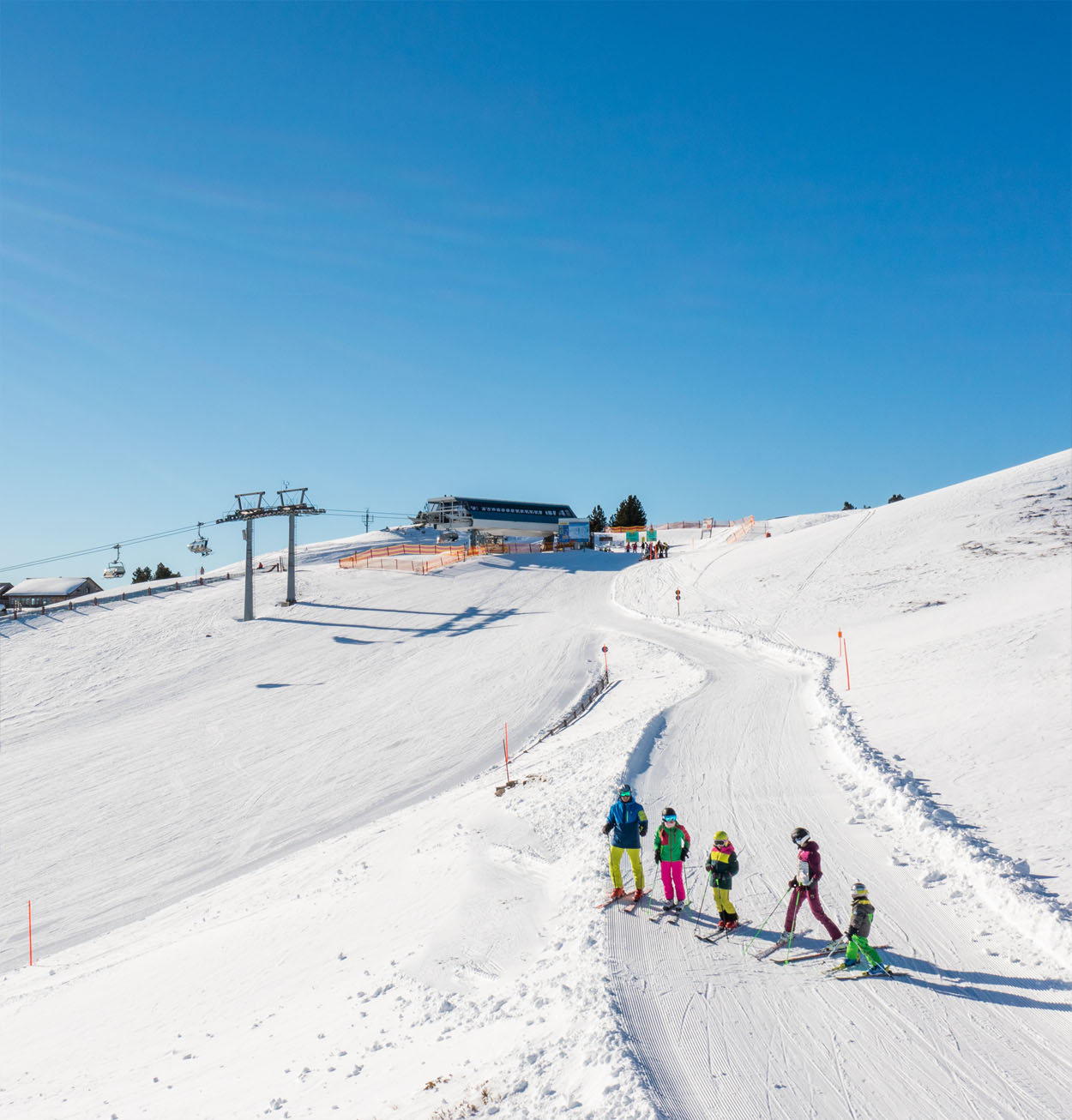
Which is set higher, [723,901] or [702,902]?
[723,901]

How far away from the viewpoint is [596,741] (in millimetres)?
19719

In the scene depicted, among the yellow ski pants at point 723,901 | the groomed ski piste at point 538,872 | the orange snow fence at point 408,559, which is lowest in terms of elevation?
the groomed ski piste at point 538,872

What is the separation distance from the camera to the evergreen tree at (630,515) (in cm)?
10588

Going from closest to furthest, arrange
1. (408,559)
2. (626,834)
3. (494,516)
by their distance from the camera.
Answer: (626,834) → (408,559) → (494,516)

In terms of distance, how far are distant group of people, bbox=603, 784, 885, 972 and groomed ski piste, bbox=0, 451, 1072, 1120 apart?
0.34m

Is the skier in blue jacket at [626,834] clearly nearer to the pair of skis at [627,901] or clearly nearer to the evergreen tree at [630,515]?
the pair of skis at [627,901]

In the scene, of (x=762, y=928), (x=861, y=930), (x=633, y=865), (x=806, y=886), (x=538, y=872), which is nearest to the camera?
(x=861, y=930)

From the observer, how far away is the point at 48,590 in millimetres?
75562

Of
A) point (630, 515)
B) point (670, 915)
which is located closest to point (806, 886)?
point (670, 915)

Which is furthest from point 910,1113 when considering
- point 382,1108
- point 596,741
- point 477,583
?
point 477,583

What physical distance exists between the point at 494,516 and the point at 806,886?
240 feet

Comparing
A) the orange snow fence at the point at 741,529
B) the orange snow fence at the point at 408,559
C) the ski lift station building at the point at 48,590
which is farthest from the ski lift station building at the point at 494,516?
the ski lift station building at the point at 48,590

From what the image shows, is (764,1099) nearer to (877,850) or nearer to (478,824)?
(877,850)

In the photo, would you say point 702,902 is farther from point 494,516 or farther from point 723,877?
point 494,516
